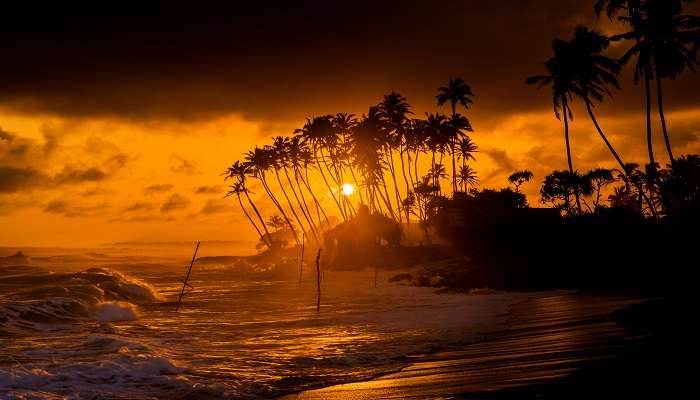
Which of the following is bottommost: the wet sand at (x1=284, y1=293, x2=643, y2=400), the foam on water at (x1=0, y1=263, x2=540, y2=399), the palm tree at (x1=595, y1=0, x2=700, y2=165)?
the foam on water at (x1=0, y1=263, x2=540, y2=399)

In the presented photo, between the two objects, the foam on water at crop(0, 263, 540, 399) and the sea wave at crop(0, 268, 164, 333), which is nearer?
the foam on water at crop(0, 263, 540, 399)

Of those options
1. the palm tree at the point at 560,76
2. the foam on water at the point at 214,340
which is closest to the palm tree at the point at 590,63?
the palm tree at the point at 560,76

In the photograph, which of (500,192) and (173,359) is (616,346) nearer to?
(173,359)

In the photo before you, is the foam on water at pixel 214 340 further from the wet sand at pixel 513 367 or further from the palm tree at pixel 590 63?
the palm tree at pixel 590 63

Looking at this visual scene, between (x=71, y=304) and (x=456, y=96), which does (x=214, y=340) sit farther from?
(x=456, y=96)

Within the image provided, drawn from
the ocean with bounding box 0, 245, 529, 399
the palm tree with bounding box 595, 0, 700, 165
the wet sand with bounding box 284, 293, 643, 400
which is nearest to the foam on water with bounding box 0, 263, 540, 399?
the ocean with bounding box 0, 245, 529, 399

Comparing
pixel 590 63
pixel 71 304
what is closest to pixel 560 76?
pixel 590 63

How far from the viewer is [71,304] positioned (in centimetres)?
2452

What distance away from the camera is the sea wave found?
20.9 meters

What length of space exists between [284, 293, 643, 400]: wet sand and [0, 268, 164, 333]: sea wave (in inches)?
585

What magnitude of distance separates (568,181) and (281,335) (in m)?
62.1

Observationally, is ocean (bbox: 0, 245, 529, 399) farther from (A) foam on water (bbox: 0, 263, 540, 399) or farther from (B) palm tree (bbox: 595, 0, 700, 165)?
(B) palm tree (bbox: 595, 0, 700, 165)

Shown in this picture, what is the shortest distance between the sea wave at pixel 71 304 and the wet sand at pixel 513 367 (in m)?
14.8

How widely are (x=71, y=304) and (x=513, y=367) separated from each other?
21.3 metres
